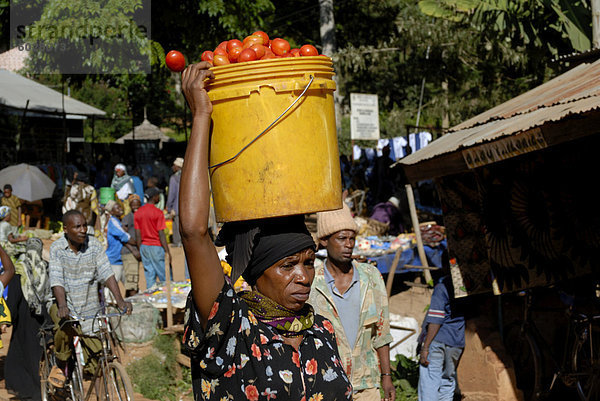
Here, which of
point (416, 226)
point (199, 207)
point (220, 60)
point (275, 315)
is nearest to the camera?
point (199, 207)

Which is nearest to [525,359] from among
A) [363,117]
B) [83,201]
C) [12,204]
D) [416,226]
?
[416,226]

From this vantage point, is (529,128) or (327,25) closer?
(529,128)

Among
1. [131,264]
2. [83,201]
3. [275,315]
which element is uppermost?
[83,201]

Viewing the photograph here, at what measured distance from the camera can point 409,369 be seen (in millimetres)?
7363

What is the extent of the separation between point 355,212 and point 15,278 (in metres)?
9.38

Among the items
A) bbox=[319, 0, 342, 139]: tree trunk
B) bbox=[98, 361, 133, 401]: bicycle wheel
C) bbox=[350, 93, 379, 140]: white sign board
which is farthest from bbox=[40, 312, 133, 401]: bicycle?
bbox=[319, 0, 342, 139]: tree trunk

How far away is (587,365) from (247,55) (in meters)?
5.07

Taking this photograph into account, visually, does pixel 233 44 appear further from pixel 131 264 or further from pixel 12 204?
pixel 12 204

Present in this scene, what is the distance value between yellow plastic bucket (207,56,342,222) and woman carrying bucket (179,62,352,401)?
12 centimetres

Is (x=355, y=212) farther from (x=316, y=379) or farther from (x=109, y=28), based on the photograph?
(x=316, y=379)

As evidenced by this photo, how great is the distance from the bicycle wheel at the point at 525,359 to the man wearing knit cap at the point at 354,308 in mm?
2595

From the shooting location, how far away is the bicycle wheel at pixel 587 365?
586 centimetres

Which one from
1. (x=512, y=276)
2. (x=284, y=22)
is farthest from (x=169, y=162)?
(x=512, y=276)

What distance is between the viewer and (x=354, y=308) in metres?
4.07
